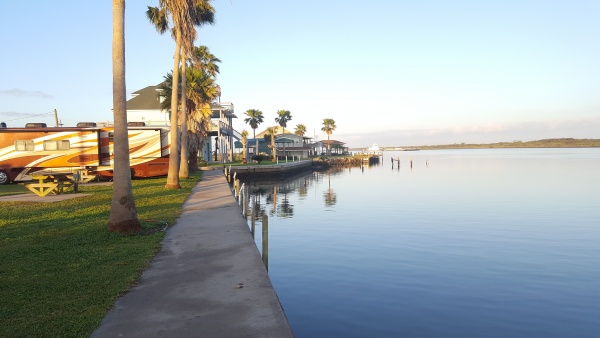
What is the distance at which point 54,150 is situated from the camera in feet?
97.8

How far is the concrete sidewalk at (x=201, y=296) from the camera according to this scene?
18.7 feet

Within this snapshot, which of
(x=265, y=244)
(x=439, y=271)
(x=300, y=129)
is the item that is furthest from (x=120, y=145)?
(x=300, y=129)

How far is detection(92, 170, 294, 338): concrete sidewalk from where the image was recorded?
5.70 metres

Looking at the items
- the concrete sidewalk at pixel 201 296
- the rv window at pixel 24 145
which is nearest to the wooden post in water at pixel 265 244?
the concrete sidewalk at pixel 201 296

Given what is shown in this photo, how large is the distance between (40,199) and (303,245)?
43.6 feet

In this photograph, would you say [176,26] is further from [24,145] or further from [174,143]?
[24,145]

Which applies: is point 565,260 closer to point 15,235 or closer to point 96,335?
point 96,335

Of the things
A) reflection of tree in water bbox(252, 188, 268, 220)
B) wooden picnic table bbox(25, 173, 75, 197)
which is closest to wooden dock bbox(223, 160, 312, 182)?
reflection of tree in water bbox(252, 188, 268, 220)

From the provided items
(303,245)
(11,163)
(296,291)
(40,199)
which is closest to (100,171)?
(11,163)

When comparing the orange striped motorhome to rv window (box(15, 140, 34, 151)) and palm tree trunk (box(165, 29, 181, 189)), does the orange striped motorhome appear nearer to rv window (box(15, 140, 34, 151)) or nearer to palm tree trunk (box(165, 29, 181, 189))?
rv window (box(15, 140, 34, 151))

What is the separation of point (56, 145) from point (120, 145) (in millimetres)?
21107

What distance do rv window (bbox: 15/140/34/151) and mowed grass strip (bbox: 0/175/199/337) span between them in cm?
1443

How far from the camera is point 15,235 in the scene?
12.1 m

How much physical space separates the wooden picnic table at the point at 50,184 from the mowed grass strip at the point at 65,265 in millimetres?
4830
